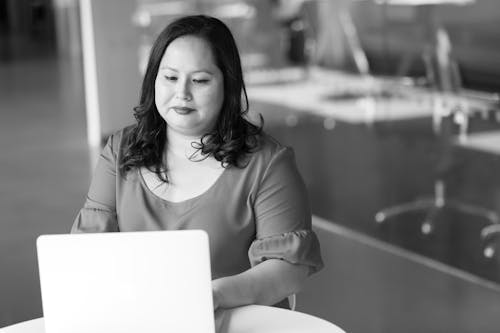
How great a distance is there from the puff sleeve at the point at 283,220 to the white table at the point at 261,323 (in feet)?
0.73

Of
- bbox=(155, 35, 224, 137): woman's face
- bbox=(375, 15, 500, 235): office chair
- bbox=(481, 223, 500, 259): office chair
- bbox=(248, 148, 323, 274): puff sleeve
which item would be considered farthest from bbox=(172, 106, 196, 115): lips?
bbox=(375, 15, 500, 235): office chair

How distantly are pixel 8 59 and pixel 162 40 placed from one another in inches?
459

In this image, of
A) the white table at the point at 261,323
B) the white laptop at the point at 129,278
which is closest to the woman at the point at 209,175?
the white table at the point at 261,323

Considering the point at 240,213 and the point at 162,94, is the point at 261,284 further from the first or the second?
the point at 162,94

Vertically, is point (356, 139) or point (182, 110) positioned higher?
point (182, 110)

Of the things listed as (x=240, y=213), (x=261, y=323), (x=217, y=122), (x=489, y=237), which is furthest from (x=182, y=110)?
(x=489, y=237)

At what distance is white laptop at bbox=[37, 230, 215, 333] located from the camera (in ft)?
6.08

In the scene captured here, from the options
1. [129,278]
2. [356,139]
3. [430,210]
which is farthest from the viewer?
[356,139]

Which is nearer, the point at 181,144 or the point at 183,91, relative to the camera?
the point at 183,91

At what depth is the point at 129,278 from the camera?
1.86 metres

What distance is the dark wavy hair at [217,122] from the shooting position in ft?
7.89

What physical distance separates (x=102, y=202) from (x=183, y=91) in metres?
0.39

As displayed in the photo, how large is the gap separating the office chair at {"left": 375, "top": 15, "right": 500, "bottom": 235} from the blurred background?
0.04 ft

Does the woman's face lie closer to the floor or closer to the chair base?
the floor
